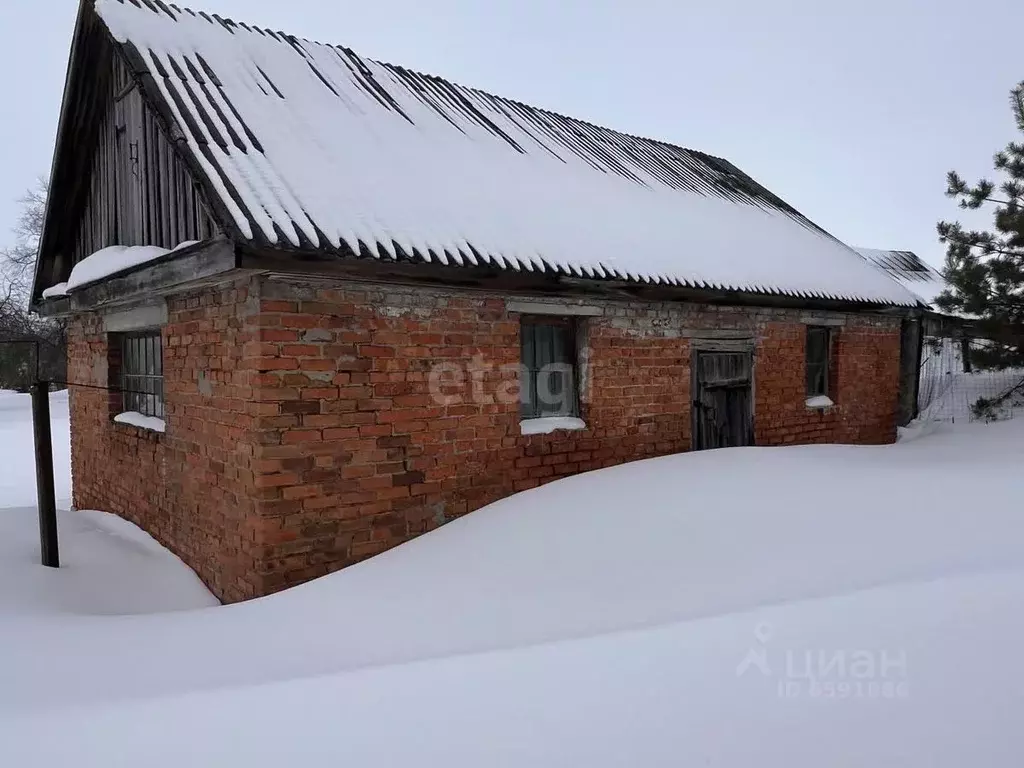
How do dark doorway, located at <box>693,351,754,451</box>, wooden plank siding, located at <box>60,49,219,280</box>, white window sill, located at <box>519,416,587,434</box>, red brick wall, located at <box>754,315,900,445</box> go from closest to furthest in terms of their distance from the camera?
wooden plank siding, located at <box>60,49,219,280</box> → white window sill, located at <box>519,416,587,434</box> → dark doorway, located at <box>693,351,754,451</box> → red brick wall, located at <box>754,315,900,445</box>

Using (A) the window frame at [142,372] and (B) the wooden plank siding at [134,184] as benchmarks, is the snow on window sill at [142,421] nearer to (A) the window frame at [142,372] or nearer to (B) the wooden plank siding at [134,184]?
(A) the window frame at [142,372]

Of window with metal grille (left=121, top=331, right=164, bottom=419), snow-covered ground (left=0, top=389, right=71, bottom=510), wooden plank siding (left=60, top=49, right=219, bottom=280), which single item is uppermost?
wooden plank siding (left=60, top=49, right=219, bottom=280)

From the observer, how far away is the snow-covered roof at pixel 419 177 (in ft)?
13.8

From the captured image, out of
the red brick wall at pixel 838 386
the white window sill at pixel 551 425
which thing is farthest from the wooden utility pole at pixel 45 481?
the red brick wall at pixel 838 386

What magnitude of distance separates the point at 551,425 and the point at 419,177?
2.28 metres

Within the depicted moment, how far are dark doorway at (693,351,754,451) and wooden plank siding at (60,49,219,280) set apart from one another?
4.65 metres

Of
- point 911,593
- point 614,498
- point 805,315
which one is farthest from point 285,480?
point 805,315

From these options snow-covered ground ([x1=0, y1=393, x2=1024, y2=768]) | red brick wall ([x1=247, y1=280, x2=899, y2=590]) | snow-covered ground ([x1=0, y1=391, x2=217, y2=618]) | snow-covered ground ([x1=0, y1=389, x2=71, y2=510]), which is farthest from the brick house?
snow-covered ground ([x1=0, y1=389, x2=71, y2=510])

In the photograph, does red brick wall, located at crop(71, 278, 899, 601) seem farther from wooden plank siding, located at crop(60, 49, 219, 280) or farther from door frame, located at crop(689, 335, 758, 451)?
wooden plank siding, located at crop(60, 49, 219, 280)

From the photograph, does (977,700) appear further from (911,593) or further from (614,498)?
(614,498)

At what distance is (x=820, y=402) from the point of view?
7.86 meters

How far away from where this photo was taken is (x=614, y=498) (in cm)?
461

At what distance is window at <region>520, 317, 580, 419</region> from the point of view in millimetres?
5398

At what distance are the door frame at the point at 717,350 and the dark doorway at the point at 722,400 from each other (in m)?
0.01
